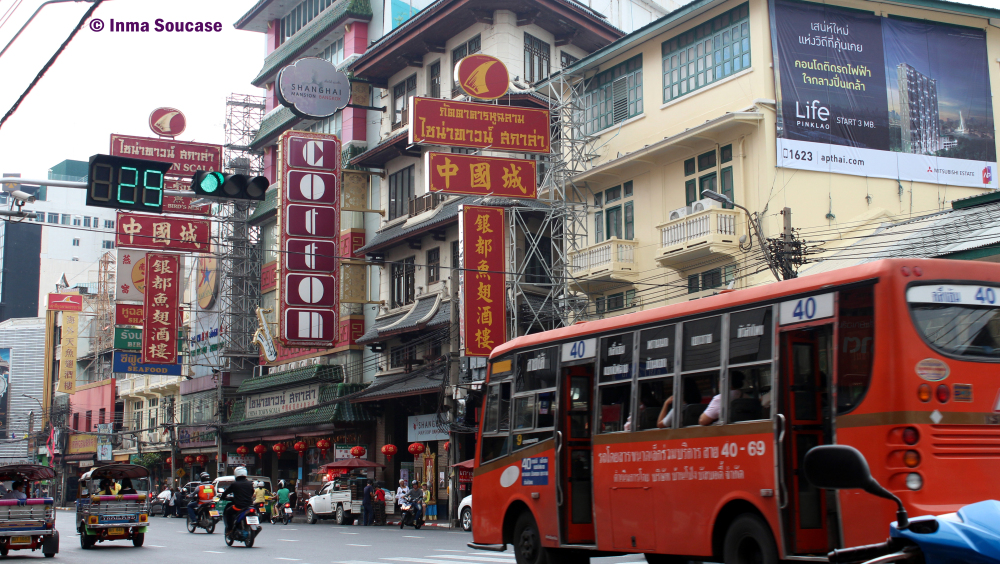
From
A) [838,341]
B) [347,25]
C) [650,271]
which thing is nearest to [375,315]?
[347,25]

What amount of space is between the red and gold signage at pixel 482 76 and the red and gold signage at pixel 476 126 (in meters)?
0.69

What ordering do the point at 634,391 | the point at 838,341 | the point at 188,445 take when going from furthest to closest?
the point at 188,445
the point at 634,391
the point at 838,341

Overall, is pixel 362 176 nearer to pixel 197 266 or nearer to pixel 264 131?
pixel 264 131

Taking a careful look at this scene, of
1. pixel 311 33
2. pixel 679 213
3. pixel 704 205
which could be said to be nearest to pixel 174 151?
pixel 311 33

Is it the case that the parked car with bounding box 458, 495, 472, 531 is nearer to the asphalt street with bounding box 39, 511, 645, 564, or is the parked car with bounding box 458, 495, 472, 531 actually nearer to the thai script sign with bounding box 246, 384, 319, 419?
the asphalt street with bounding box 39, 511, 645, 564

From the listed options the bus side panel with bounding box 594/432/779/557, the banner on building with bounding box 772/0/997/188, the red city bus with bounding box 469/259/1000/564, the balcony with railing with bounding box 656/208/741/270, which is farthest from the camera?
the banner on building with bounding box 772/0/997/188

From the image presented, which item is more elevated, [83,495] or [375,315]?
[375,315]

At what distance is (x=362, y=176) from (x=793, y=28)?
799 inches

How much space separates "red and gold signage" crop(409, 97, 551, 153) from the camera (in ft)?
92.4

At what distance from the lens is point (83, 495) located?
77.4ft

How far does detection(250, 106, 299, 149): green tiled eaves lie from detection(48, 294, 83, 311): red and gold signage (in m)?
34.0

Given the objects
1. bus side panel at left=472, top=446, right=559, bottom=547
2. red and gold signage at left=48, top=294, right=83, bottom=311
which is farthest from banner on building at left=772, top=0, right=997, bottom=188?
red and gold signage at left=48, top=294, right=83, bottom=311

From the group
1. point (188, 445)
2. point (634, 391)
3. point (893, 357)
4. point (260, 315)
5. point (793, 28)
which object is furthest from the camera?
point (188, 445)

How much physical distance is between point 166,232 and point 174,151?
12.6ft
